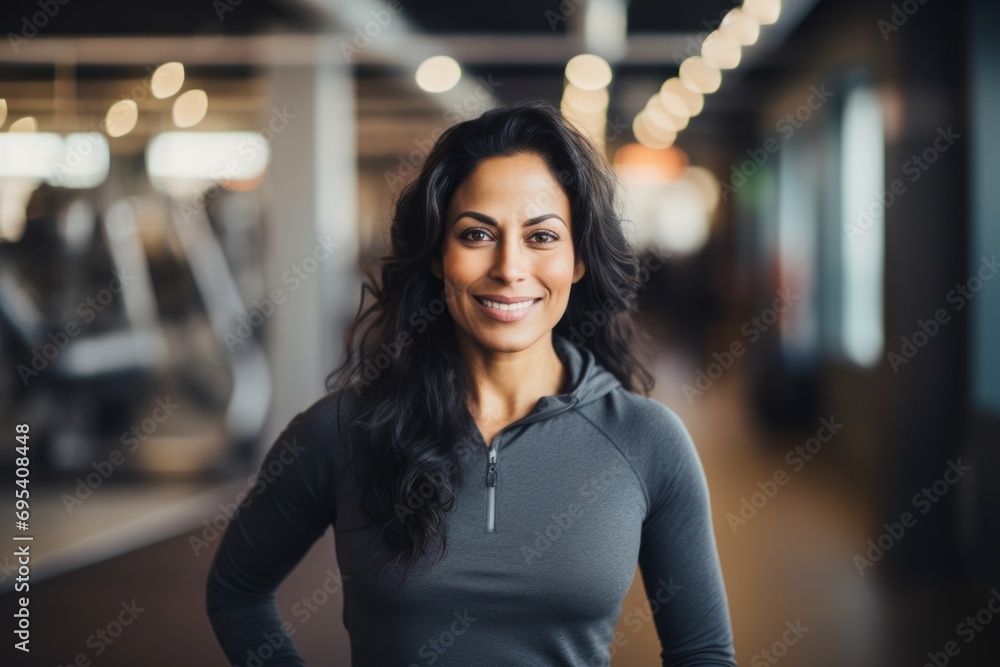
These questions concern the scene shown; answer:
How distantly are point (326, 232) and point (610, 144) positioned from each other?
8.88 metres

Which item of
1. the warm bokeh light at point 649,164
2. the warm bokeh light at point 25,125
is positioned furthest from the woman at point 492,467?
the warm bokeh light at point 649,164

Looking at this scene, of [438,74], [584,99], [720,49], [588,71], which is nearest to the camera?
[720,49]

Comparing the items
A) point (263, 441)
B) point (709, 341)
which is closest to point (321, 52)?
point (263, 441)

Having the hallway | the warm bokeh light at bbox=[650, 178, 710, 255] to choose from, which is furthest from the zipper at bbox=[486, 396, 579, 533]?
the warm bokeh light at bbox=[650, 178, 710, 255]

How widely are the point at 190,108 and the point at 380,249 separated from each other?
4868 mm

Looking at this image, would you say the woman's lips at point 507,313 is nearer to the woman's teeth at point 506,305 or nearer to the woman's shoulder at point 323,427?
the woman's teeth at point 506,305

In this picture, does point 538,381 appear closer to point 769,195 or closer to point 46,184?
point 46,184

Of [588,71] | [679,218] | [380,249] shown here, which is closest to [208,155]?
[588,71]

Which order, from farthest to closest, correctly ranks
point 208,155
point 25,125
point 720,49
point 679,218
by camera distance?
point 679,218
point 720,49
point 208,155
point 25,125

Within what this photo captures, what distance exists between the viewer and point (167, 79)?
20.6ft

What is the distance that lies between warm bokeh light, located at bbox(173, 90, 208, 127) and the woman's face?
5.39m

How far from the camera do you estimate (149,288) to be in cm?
610

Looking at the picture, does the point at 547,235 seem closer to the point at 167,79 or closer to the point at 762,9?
the point at 762,9

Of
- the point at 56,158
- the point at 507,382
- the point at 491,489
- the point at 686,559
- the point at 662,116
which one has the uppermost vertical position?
the point at 662,116
